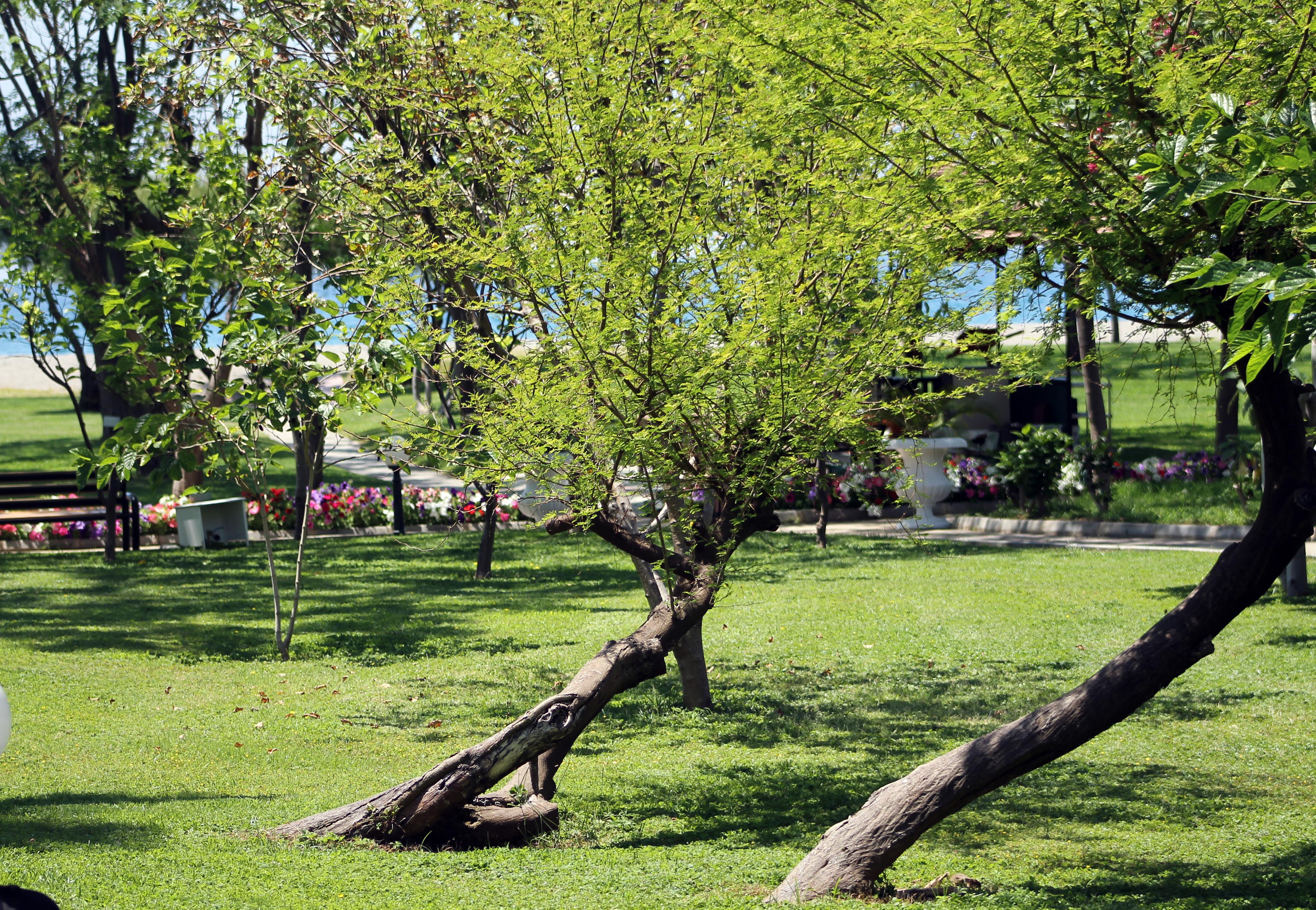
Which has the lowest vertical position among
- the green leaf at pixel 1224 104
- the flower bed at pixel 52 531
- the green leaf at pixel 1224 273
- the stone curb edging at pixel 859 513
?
the stone curb edging at pixel 859 513

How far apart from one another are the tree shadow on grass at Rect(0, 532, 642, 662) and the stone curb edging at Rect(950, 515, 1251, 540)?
646 cm

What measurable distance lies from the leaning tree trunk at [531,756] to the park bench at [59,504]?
14.1m

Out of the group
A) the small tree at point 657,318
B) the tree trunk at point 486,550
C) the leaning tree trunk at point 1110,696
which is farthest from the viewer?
the tree trunk at point 486,550

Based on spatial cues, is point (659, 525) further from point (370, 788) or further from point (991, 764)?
point (370, 788)

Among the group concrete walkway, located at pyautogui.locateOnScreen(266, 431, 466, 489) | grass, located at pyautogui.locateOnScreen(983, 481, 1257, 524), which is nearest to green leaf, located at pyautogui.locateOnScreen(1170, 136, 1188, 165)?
grass, located at pyautogui.locateOnScreen(983, 481, 1257, 524)

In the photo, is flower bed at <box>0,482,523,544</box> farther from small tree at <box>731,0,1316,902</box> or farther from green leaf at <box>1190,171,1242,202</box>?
green leaf at <box>1190,171,1242,202</box>

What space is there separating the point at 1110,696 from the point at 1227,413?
15.8m

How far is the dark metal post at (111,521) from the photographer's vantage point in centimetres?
1764

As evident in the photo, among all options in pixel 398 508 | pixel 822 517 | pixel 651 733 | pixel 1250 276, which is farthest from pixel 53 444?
pixel 1250 276

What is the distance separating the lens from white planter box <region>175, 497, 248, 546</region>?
1970 cm

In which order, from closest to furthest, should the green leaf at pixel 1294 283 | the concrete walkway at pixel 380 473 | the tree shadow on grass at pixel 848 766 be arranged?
the green leaf at pixel 1294 283
the tree shadow on grass at pixel 848 766
the concrete walkway at pixel 380 473

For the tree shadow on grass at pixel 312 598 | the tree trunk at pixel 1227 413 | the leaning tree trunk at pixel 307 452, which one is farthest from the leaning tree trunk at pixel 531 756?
the tree trunk at pixel 1227 413

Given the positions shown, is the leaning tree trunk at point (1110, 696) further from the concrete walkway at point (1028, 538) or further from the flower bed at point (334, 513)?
the flower bed at point (334, 513)

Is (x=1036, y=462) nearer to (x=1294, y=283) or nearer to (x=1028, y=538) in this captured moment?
(x=1028, y=538)
